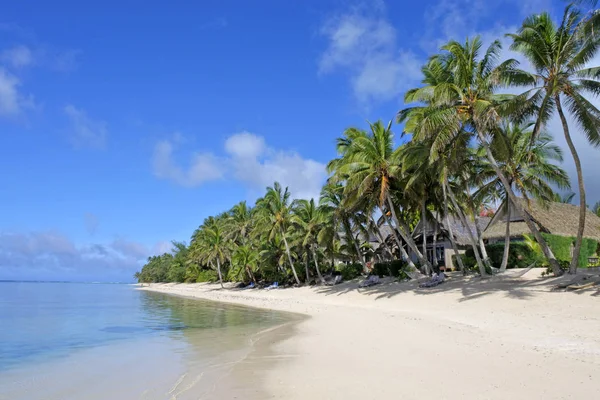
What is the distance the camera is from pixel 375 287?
2512 centimetres

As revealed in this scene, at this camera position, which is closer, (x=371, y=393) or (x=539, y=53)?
(x=371, y=393)

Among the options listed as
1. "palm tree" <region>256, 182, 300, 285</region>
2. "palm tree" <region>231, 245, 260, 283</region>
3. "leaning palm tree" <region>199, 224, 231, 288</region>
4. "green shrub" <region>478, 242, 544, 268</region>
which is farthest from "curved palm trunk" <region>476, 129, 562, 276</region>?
"leaning palm tree" <region>199, 224, 231, 288</region>

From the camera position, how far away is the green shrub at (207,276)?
2405 inches

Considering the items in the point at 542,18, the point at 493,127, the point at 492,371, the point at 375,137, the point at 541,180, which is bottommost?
the point at 492,371

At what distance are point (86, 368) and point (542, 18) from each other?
748 inches

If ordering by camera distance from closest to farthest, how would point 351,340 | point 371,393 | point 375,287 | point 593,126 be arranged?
point 371,393 < point 351,340 < point 593,126 < point 375,287

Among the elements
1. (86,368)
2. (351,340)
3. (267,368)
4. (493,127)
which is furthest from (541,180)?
(86,368)

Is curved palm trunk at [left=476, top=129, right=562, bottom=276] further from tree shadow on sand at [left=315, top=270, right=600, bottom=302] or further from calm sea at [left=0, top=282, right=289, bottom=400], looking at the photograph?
calm sea at [left=0, top=282, right=289, bottom=400]

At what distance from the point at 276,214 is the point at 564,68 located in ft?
79.4

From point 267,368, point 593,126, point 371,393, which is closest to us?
point 371,393

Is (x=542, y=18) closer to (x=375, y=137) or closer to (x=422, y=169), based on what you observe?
(x=422, y=169)

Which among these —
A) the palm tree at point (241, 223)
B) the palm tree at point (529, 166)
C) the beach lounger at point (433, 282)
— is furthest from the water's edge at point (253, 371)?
the palm tree at point (241, 223)

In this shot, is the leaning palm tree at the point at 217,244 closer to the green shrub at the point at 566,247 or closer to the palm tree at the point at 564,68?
the green shrub at the point at 566,247

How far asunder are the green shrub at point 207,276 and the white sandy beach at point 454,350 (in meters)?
45.5
